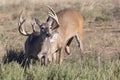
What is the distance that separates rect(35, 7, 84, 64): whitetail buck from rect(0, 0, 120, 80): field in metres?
0.42

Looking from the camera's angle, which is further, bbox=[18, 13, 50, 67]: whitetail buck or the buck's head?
bbox=[18, 13, 50, 67]: whitetail buck

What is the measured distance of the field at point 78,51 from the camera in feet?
28.6

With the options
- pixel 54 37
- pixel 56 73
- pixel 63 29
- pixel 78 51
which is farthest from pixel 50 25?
pixel 78 51

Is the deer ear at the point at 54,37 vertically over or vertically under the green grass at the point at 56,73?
under

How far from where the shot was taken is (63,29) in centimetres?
1316

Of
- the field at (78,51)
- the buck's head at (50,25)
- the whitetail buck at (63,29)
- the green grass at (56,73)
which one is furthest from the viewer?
the whitetail buck at (63,29)

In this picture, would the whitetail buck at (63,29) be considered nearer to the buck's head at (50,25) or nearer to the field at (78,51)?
the buck's head at (50,25)

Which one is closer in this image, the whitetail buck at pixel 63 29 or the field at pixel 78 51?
the field at pixel 78 51

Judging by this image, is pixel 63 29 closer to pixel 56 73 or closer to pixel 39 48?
pixel 39 48

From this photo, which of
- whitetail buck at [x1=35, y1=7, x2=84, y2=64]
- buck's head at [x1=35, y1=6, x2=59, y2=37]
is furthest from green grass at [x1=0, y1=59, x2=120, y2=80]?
whitetail buck at [x1=35, y1=7, x2=84, y2=64]

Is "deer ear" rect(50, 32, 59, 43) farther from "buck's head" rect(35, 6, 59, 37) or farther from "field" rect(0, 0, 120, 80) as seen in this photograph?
"field" rect(0, 0, 120, 80)

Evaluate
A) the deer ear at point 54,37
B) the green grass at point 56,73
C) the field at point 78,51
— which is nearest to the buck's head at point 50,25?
the deer ear at point 54,37

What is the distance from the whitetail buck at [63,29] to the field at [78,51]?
421 mm

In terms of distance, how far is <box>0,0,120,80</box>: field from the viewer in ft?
28.6
